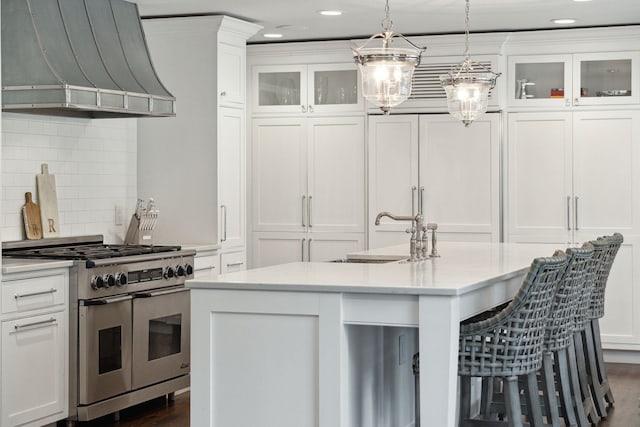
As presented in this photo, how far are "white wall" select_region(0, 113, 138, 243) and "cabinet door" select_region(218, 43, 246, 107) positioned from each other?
673mm

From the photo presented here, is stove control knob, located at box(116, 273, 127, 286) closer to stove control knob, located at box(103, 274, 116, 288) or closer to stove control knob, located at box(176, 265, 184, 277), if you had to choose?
stove control knob, located at box(103, 274, 116, 288)

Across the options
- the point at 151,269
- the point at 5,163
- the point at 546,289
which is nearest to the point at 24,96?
the point at 5,163

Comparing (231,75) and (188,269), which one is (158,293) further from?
(231,75)

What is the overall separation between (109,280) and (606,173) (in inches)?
155

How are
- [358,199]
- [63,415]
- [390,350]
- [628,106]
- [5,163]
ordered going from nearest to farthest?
[390,350] → [63,415] → [5,163] → [628,106] → [358,199]

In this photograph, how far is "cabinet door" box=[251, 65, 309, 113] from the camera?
784 centimetres

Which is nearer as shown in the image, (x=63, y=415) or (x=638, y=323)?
(x=63, y=415)

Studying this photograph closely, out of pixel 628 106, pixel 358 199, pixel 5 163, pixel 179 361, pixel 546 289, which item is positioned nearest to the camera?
pixel 546 289

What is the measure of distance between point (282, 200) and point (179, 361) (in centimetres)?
236

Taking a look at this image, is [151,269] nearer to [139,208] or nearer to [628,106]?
[139,208]

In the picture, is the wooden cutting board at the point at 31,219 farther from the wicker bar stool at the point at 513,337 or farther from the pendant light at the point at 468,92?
the wicker bar stool at the point at 513,337

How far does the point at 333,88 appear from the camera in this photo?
7820 mm

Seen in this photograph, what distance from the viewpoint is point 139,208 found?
635 cm

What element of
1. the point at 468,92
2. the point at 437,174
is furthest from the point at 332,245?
the point at 468,92
